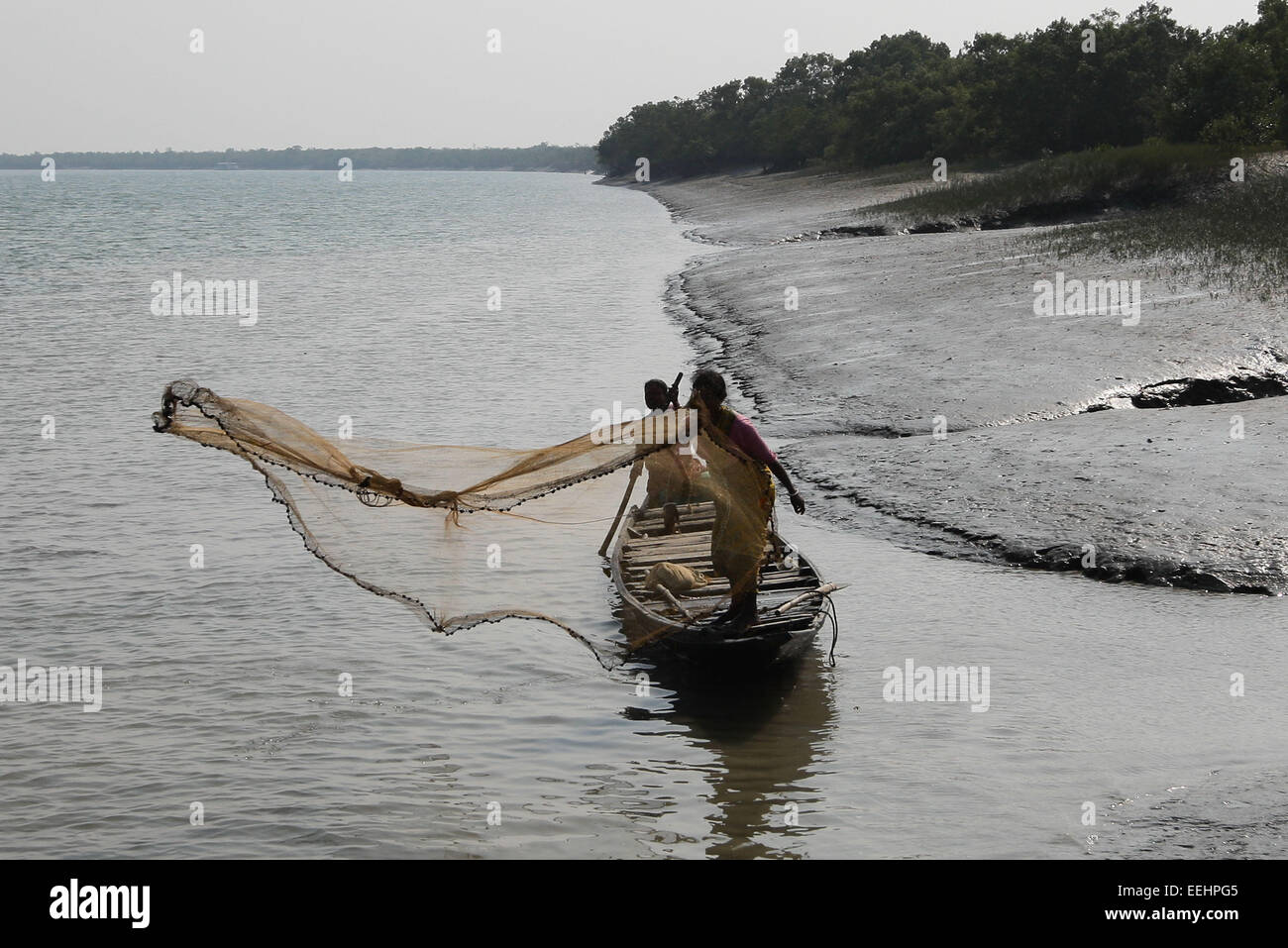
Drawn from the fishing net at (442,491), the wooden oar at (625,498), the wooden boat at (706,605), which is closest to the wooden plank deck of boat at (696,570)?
the wooden boat at (706,605)

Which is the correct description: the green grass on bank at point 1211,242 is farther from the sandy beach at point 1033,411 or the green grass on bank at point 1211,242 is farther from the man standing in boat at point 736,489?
the man standing in boat at point 736,489

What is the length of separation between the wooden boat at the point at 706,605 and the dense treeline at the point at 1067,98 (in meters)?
42.3

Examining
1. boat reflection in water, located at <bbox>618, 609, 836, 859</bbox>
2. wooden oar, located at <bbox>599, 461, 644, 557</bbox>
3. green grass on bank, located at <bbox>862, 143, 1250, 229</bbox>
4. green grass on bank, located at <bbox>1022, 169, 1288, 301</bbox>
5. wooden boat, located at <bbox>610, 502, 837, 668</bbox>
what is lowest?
boat reflection in water, located at <bbox>618, 609, 836, 859</bbox>

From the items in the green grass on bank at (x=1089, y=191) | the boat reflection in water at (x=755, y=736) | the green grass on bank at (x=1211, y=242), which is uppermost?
the green grass on bank at (x=1089, y=191)

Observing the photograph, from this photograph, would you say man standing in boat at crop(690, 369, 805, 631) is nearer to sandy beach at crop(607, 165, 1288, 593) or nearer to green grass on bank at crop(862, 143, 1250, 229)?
sandy beach at crop(607, 165, 1288, 593)

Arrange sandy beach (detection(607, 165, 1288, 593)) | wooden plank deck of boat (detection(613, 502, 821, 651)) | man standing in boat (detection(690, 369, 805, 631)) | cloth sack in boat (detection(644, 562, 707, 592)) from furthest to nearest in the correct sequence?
sandy beach (detection(607, 165, 1288, 593)) < cloth sack in boat (detection(644, 562, 707, 592)) < wooden plank deck of boat (detection(613, 502, 821, 651)) < man standing in boat (detection(690, 369, 805, 631))

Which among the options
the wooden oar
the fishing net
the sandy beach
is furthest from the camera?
the sandy beach

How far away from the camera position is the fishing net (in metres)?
7.93

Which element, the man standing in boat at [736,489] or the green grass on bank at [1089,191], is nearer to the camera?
the man standing in boat at [736,489]

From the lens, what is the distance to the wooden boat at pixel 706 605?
30.1 feet

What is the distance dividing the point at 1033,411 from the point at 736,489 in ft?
30.3

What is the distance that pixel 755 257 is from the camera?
4088cm

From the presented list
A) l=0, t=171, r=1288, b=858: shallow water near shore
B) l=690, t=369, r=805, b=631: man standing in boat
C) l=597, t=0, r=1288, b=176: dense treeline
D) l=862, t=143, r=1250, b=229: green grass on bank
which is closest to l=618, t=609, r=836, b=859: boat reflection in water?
l=0, t=171, r=1288, b=858: shallow water near shore

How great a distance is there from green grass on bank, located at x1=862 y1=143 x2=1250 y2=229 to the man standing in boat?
35.2m
